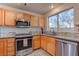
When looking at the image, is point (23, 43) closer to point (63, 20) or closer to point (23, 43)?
point (23, 43)

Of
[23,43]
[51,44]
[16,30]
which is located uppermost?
[16,30]

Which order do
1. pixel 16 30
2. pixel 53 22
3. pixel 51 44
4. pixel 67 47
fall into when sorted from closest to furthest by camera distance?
pixel 16 30
pixel 67 47
pixel 53 22
pixel 51 44

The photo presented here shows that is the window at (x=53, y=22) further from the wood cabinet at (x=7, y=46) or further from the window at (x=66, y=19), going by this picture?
the wood cabinet at (x=7, y=46)

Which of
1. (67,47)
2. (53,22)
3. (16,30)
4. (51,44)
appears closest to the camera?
(16,30)

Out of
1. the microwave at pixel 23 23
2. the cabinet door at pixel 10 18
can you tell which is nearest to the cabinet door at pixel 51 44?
the microwave at pixel 23 23

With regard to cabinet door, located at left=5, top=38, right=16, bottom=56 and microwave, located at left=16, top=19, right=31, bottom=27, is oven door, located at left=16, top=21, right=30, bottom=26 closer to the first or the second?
microwave, located at left=16, top=19, right=31, bottom=27

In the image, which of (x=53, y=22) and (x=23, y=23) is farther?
(x=53, y=22)

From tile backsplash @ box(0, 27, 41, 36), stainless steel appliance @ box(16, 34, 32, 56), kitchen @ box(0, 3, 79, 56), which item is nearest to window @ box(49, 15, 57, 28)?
kitchen @ box(0, 3, 79, 56)

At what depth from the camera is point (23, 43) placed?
195 centimetres

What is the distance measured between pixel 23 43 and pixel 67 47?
861 mm

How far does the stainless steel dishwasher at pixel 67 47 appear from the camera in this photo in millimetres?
1598

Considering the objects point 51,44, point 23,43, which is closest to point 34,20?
point 23,43

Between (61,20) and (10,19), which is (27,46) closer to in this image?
(10,19)

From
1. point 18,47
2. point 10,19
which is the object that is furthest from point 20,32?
point 18,47
